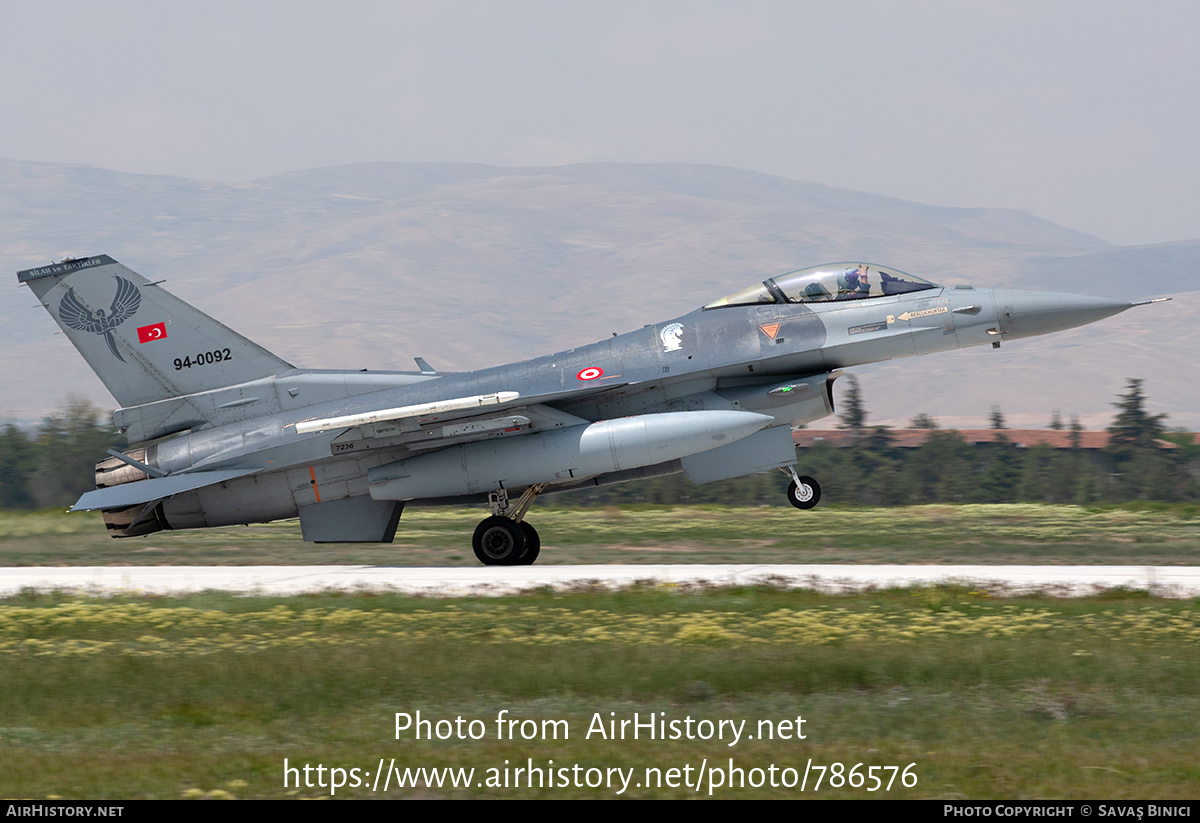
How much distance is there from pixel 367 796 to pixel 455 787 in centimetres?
48

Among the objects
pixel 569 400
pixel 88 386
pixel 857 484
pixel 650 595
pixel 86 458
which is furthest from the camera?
pixel 88 386

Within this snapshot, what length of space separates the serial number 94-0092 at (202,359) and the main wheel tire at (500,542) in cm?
466

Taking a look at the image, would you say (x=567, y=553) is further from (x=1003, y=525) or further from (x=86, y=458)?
(x=86, y=458)

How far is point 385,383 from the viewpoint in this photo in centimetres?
1877

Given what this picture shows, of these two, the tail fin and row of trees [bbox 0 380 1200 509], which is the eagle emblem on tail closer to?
the tail fin

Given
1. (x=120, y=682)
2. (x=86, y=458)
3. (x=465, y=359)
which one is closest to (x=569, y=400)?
(x=120, y=682)

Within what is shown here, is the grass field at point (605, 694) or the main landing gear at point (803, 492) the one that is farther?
the main landing gear at point (803, 492)

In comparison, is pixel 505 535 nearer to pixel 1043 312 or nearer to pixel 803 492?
pixel 803 492

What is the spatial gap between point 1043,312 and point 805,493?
13.1 ft

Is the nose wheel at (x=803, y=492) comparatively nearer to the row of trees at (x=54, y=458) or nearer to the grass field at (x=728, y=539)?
the grass field at (x=728, y=539)

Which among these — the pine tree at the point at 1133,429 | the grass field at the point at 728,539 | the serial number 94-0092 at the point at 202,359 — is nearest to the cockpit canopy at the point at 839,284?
the grass field at the point at 728,539

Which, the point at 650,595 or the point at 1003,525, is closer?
the point at 650,595

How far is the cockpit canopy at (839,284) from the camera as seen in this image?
17406 mm

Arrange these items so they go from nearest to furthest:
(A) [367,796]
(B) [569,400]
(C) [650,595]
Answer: (A) [367,796], (C) [650,595], (B) [569,400]
